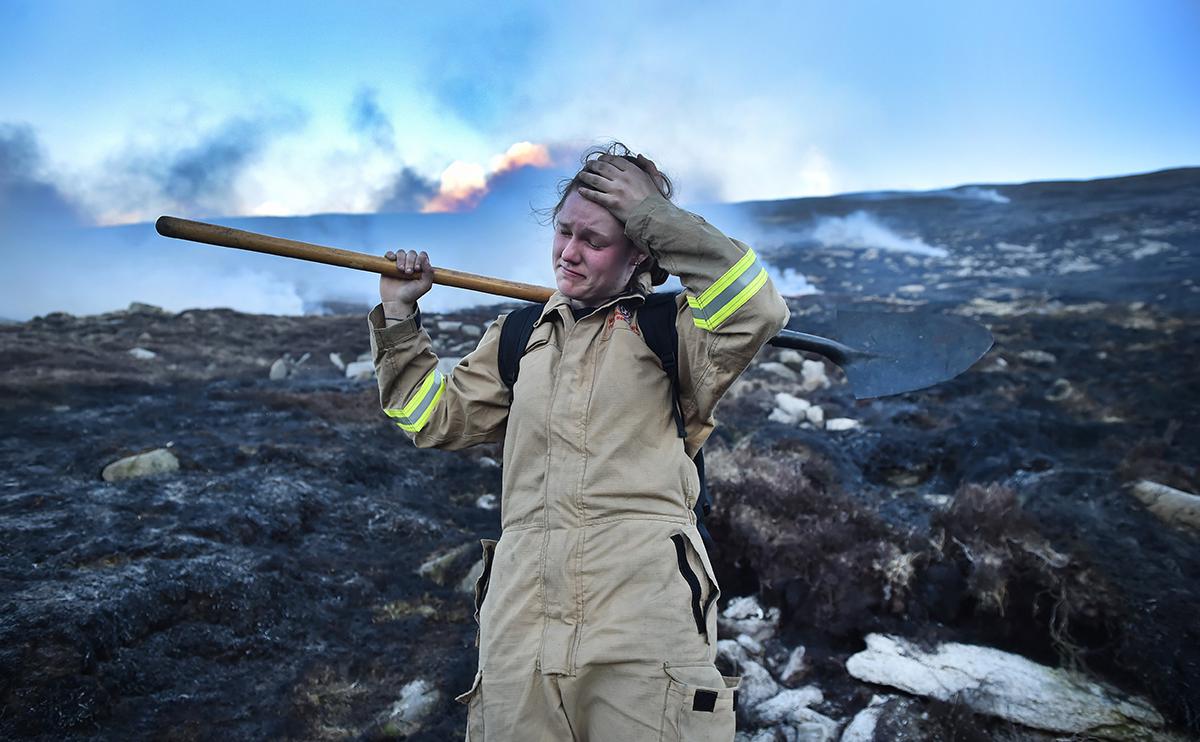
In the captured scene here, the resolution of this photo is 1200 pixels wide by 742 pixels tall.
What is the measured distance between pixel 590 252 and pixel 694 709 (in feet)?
3.85

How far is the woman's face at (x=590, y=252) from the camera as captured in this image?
1827 millimetres

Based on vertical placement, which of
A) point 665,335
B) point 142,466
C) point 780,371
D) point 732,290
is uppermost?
point 732,290

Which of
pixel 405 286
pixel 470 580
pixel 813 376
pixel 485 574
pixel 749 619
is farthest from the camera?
pixel 813 376

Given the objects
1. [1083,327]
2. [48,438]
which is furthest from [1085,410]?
[48,438]

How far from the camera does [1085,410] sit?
24.4 feet

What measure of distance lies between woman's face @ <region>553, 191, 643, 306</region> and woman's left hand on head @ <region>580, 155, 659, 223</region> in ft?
0.18

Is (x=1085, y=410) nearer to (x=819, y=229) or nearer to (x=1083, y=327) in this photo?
A: (x=1083, y=327)

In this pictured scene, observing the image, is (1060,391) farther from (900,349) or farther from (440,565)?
(440,565)

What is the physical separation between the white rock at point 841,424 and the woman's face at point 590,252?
20.0 feet

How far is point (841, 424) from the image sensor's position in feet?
24.5

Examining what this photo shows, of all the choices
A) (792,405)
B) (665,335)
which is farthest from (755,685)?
(792,405)

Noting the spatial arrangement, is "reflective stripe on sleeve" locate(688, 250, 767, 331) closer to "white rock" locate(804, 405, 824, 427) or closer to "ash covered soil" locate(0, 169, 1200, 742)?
"ash covered soil" locate(0, 169, 1200, 742)

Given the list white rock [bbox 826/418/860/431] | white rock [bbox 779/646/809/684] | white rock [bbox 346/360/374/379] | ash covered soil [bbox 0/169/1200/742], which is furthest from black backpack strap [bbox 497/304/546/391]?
white rock [bbox 346/360/374/379]

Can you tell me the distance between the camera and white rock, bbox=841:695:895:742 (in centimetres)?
288
